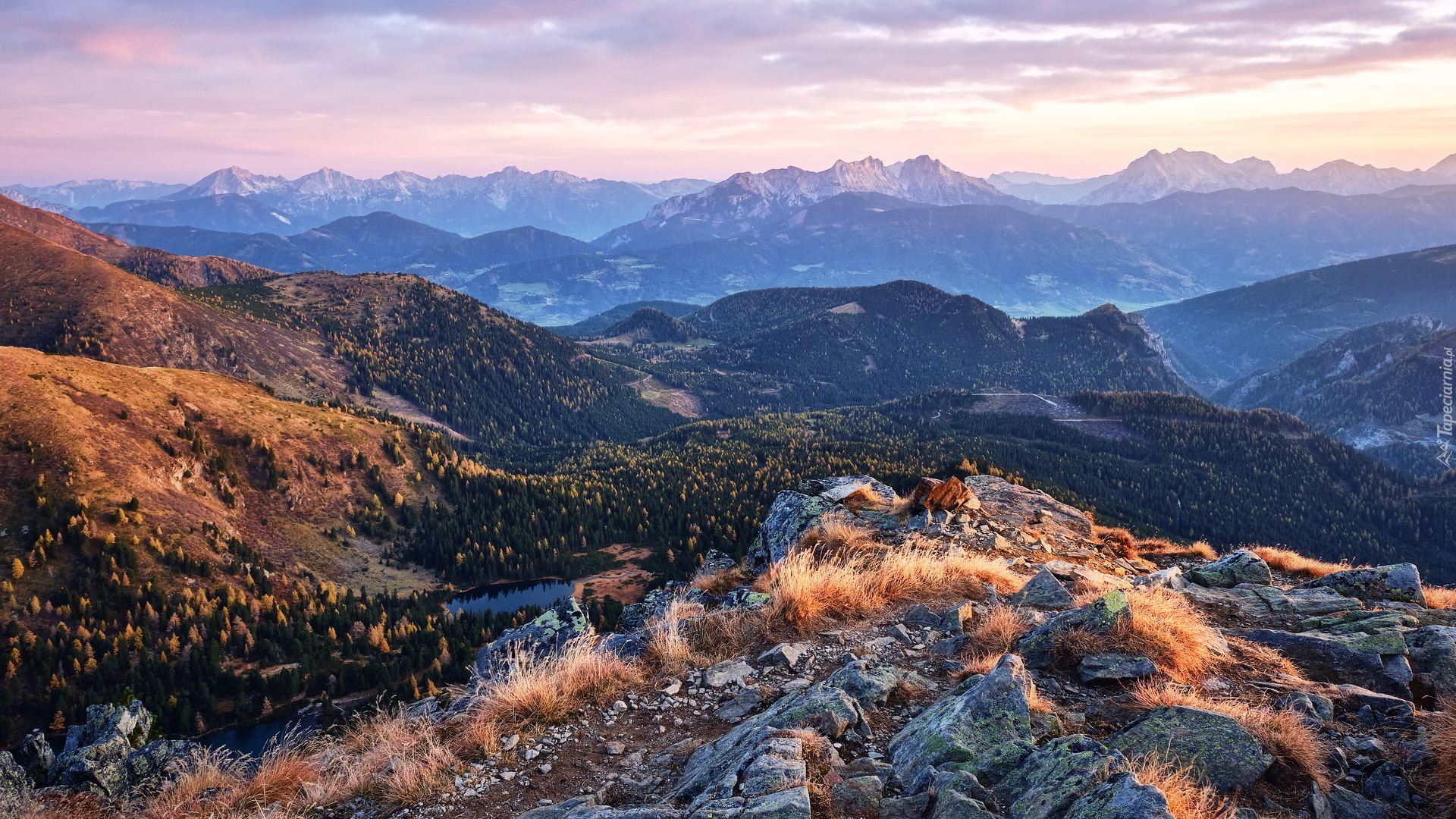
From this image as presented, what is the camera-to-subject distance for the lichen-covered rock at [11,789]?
1414cm

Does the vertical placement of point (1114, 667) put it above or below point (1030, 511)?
above

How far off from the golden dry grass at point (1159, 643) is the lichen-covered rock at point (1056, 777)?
4722 mm

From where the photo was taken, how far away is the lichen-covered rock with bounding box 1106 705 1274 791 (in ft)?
29.0

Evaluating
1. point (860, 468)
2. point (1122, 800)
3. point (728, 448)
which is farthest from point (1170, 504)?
point (1122, 800)

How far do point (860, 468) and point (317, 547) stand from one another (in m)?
106

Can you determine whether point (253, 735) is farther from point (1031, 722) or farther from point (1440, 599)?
point (1440, 599)

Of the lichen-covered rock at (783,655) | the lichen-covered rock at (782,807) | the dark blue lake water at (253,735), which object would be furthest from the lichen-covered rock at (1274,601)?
the dark blue lake water at (253,735)

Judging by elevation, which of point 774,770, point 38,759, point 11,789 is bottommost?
point 38,759

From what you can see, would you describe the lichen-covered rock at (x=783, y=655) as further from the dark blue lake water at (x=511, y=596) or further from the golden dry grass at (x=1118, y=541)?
the dark blue lake water at (x=511, y=596)

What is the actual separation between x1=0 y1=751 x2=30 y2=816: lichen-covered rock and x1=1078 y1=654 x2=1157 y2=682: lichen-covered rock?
21000 millimetres

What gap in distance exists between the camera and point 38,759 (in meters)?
41.9

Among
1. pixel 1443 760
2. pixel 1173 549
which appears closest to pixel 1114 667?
pixel 1443 760

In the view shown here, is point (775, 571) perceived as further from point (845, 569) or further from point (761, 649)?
point (761, 649)

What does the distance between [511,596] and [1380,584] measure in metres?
109
